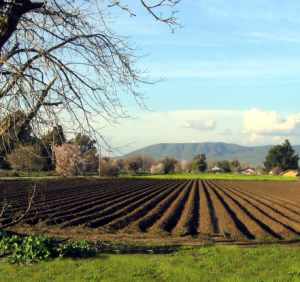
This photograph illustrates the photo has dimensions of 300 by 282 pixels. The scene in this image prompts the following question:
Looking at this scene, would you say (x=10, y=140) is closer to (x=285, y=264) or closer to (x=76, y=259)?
(x=76, y=259)

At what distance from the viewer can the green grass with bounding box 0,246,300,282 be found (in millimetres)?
9531

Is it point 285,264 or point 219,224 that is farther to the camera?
point 219,224

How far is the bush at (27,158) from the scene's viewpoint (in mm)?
8469

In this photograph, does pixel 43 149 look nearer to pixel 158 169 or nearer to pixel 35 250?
pixel 35 250

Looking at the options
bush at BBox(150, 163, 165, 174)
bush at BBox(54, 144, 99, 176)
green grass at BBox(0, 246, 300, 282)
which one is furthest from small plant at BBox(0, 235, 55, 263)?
bush at BBox(150, 163, 165, 174)

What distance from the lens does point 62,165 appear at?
32.1 ft

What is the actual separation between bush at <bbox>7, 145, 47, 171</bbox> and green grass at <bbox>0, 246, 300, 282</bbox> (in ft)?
6.46

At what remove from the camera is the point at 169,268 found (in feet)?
33.4

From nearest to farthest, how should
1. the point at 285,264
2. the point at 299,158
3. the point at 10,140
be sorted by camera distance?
the point at 10,140, the point at 285,264, the point at 299,158

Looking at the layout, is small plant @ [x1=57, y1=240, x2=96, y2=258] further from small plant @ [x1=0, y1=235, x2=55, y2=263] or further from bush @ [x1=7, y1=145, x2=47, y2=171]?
bush @ [x1=7, y1=145, x2=47, y2=171]

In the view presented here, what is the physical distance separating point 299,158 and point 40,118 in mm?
137732

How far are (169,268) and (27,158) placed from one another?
3.42 metres

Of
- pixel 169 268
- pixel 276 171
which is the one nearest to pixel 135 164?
pixel 276 171

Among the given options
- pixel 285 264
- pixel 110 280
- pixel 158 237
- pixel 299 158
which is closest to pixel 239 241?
pixel 158 237
